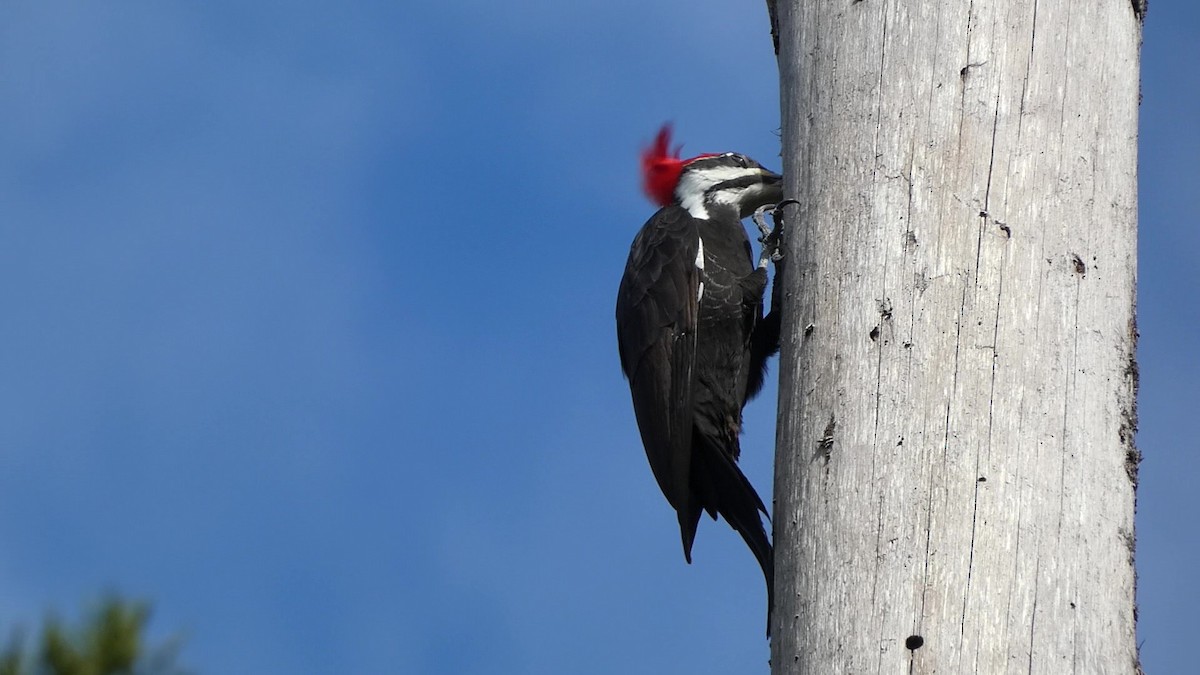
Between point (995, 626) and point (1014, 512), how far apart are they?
0.20m

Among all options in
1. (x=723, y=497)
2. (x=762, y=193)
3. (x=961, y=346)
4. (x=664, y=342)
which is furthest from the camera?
(x=762, y=193)

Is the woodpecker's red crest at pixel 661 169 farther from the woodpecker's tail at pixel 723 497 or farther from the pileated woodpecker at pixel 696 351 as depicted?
the woodpecker's tail at pixel 723 497

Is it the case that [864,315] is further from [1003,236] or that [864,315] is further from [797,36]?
[797,36]

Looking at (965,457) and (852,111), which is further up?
(852,111)

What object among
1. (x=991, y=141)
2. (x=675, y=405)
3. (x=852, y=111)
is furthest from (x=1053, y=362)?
(x=675, y=405)

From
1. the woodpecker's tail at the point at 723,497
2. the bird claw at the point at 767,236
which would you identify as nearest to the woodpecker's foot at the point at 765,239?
the bird claw at the point at 767,236

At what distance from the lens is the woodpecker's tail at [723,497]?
3518 mm

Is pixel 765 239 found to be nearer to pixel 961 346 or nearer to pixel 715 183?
pixel 715 183

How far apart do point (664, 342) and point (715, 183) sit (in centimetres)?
84

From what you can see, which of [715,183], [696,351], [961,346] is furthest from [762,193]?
[961,346]

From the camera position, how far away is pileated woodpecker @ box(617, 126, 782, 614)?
3641 mm

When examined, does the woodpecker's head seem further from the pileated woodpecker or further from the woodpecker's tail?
the woodpecker's tail

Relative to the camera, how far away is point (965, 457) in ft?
7.09

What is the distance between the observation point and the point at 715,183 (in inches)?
174
